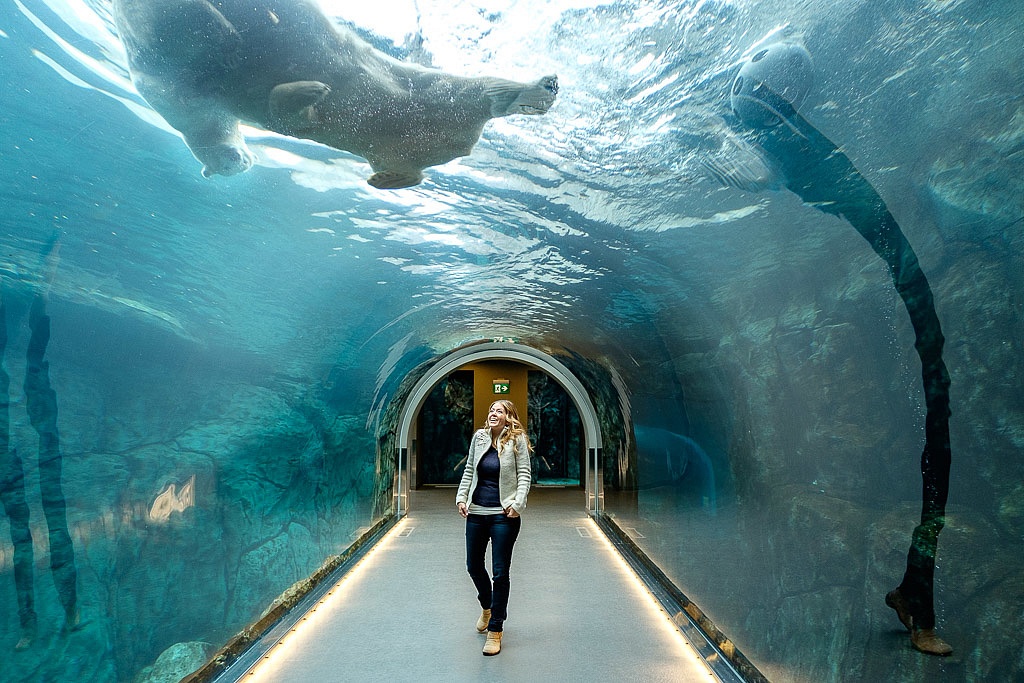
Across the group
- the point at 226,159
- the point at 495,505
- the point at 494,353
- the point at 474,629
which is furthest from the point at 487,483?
the point at 494,353

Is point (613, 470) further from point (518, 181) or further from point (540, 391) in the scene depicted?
point (540, 391)

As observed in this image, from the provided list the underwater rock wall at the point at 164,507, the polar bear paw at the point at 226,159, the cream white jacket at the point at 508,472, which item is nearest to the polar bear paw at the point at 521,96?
the polar bear paw at the point at 226,159

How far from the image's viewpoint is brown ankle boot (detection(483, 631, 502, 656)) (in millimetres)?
5145

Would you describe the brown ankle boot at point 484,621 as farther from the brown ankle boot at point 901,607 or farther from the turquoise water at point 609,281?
the brown ankle boot at point 901,607

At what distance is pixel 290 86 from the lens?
3.20 metres

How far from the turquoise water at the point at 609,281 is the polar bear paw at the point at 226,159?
65 mm

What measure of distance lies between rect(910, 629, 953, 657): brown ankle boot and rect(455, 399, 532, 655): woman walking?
2.92 metres

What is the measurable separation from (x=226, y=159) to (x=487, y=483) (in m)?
3.01

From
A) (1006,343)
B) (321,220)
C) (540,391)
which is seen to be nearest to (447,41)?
(321,220)

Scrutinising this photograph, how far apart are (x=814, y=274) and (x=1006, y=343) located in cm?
129

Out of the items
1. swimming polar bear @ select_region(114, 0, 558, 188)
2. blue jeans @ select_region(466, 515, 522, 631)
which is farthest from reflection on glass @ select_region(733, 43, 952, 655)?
blue jeans @ select_region(466, 515, 522, 631)

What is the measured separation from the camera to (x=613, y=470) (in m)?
11.8

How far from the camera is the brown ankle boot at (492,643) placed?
203 inches

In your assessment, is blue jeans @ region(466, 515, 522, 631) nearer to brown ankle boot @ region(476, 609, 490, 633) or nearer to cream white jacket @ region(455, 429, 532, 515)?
cream white jacket @ region(455, 429, 532, 515)
